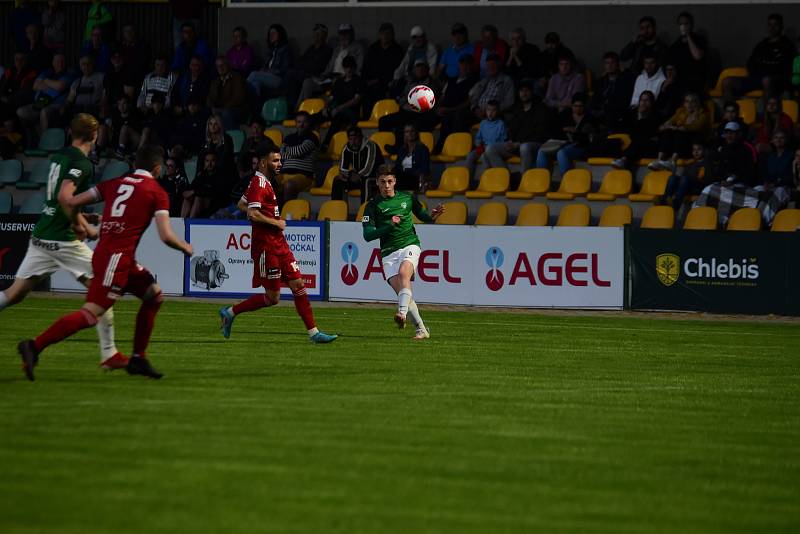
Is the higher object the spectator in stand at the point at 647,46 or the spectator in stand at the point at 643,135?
the spectator in stand at the point at 647,46

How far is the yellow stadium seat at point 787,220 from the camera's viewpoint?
887 inches

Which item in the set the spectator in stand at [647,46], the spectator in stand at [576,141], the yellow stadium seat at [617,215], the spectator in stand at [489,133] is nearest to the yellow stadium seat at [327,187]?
the spectator in stand at [489,133]

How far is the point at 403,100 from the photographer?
28.4 m

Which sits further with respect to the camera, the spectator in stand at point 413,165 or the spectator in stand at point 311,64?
the spectator in stand at point 311,64

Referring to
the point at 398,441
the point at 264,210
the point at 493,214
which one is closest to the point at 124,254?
the point at 398,441

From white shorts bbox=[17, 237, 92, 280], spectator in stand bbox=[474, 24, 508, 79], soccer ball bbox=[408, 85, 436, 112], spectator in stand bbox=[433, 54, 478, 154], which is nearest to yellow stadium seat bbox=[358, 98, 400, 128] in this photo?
spectator in stand bbox=[433, 54, 478, 154]

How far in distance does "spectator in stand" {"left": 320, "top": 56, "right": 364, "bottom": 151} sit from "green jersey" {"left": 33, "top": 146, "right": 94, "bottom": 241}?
16080 mm

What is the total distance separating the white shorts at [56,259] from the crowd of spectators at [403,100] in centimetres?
1361

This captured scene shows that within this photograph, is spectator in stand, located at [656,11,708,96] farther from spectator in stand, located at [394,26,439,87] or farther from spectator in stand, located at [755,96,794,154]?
spectator in stand, located at [394,26,439,87]

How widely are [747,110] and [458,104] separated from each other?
5912mm

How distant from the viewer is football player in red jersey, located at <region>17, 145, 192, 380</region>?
37.0 feet

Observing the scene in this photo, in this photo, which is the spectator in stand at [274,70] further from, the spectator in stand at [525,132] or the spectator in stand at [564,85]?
the spectator in stand at [564,85]

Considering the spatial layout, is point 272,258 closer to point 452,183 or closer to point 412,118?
point 452,183

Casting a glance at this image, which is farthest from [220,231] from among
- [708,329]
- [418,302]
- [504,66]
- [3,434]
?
[3,434]
